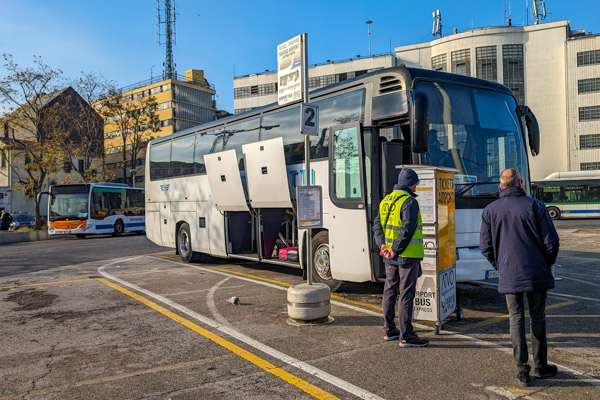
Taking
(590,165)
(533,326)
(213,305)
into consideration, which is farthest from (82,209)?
(590,165)

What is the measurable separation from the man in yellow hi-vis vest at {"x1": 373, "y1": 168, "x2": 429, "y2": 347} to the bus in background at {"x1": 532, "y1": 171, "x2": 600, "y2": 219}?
1213 inches

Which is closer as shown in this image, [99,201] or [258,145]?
[258,145]

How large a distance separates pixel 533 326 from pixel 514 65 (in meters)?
50.3

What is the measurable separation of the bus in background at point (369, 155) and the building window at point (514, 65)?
44.7m

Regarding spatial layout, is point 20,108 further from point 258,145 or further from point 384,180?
point 384,180

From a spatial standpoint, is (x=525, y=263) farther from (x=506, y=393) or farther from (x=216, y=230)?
(x=216, y=230)

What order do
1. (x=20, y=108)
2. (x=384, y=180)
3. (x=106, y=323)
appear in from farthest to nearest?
1. (x=20, y=108)
2. (x=384, y=180)
3. (x=106, y=323)

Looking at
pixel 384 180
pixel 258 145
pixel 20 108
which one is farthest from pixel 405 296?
pixel 20 108

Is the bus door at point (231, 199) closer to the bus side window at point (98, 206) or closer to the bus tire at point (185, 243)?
the bus tire at point (185, 243)

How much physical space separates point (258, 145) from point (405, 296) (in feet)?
17.6

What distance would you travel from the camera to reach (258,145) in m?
9.83

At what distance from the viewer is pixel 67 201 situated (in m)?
25.5

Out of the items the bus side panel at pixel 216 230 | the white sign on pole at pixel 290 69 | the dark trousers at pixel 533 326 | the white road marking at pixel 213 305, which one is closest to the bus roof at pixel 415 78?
the white sign on pole at pixel 290 69

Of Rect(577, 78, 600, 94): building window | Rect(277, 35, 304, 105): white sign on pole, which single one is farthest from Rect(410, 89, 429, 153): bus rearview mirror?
Rect(577, 78, 600, 94): building window
